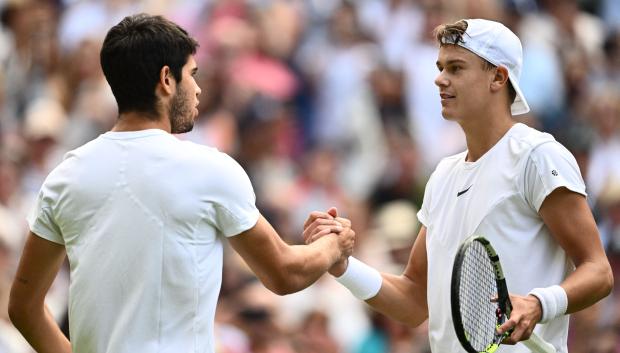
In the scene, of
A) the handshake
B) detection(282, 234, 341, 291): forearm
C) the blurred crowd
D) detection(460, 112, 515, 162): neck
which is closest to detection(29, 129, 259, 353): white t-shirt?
detection(282, 234, 341, 291): forearm

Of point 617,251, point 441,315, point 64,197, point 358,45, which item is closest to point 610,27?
point 358,45

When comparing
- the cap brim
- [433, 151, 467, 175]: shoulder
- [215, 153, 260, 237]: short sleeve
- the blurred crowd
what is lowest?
the blurred crowd

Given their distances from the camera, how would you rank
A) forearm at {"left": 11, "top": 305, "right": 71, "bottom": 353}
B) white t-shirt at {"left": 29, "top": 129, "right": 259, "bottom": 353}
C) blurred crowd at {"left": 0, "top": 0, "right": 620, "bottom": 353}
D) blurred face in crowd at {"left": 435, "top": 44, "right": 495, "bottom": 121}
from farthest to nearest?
blurred crowd at {"left": 0, "top": 0, "right": 620, "bottom": 353} < blurred face in crowd at {"left": 435, "top": 44, "right": 495, "bottom": 121} < forearm at {"left": 11, "top": 305, "right": 71, "bottom": 353} < white t-shirt at {"left": 29, "top": 129, "right": 259, "bottom": 353}

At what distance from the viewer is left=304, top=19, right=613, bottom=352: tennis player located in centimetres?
456

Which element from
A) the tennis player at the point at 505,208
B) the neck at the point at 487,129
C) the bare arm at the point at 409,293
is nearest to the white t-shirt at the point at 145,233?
the tennis player at the point at 505,208

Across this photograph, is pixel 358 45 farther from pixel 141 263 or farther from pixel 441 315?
pixel 141 263

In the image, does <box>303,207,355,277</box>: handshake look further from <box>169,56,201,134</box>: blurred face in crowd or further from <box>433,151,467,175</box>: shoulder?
<box>169,56,201,134</box>: blurred face in crowd

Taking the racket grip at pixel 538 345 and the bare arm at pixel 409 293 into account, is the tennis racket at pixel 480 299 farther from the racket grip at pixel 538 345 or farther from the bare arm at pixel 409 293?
the bare arm at pixel 409 293

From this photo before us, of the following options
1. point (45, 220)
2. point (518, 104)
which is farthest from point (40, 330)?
point (518, 104)

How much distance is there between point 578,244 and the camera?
15.0 feet

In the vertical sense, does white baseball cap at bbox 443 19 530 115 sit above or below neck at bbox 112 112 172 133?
above

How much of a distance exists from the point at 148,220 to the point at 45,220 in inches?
15.2

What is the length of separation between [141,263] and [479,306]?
1264mm

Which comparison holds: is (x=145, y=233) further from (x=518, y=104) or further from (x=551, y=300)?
(x=518, y=104)
